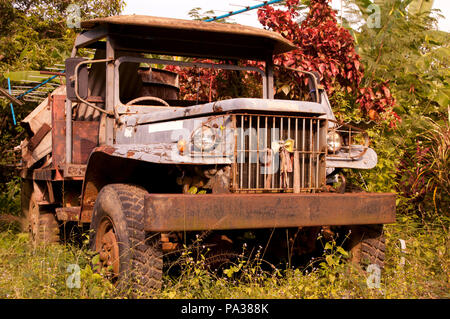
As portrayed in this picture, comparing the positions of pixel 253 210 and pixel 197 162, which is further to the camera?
pixel 197 162

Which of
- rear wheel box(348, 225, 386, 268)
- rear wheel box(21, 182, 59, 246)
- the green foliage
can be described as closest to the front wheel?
rear wheel box(348, 225, 386, 268)

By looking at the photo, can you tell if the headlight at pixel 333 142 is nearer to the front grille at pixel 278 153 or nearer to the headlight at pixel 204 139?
the front grille at pixel 278 153

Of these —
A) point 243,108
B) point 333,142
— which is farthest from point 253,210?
point 333,142

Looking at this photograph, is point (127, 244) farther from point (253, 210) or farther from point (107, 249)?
point (253, 210)

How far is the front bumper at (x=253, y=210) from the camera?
3584mm

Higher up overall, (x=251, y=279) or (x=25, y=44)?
(x=25, y=44)

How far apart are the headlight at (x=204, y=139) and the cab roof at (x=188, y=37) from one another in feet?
4.35

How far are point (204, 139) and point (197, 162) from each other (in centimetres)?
21

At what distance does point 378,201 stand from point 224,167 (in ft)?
3.85

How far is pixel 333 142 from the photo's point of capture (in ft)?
15.3

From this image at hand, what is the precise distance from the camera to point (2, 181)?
34.3 ft

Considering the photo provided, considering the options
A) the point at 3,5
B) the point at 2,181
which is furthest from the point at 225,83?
the point at 3,5

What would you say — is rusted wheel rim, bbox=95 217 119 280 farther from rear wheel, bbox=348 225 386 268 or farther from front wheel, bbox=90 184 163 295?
rear wheel, bbox=348 225 386 268

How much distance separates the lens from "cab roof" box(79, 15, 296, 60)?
499 cm
